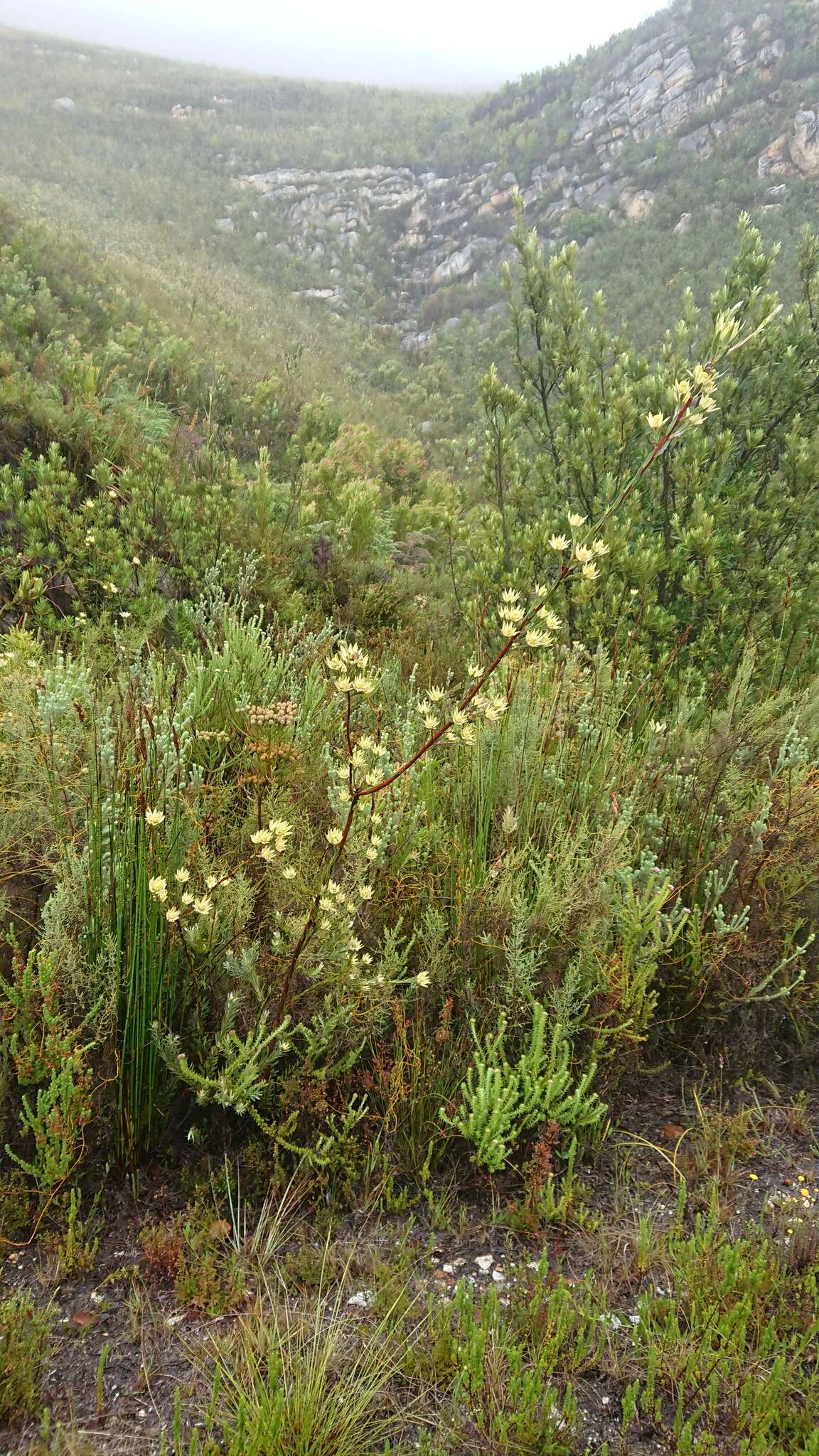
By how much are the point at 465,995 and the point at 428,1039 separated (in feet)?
0.57

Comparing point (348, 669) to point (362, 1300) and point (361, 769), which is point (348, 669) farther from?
point (362, 1300)

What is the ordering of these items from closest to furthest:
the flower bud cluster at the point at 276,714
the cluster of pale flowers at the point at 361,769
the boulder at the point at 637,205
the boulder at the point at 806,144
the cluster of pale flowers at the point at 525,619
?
the cluster of pale flowers at the point at 525,619 < the cluster of pale flowers at the point at 361,769 < the flower bud cluster at the point at 276,714 < the boulder at the point at 806,144 < the boulder at the point at 637,205

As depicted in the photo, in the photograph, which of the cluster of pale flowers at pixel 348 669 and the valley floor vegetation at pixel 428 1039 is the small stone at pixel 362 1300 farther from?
the cluster of pale flowers at pixel 348 669

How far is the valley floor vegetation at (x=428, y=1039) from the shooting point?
149cm

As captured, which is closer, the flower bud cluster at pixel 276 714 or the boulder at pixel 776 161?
the flower bud cluster at pixel 276 714

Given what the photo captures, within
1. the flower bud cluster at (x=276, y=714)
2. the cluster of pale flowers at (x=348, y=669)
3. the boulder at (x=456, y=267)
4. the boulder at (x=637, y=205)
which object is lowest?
the flower bud cluster at (x=276, y=714)

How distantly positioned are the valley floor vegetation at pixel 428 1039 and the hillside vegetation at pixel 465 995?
0.04 ft

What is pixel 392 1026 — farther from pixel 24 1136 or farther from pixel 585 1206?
pixel 24 1136

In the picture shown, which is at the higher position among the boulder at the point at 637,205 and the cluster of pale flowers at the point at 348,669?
the boulder at the point at 637,205

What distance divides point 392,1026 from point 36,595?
3388 mm

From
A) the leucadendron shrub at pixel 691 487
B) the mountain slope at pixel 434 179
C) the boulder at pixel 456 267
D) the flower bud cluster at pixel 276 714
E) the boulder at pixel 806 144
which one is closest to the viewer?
the flower bud cluster at pixel 276 714

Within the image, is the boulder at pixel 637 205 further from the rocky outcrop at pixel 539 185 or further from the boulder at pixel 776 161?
the boulder at pixel 776 161

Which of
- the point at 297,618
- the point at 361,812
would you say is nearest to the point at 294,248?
the point at 297,618

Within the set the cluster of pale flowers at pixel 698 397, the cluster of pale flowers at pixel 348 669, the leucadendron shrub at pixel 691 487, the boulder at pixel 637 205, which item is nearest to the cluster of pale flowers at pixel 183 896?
the cluster of pale flowers at pixel 348 669
